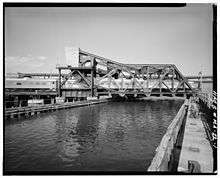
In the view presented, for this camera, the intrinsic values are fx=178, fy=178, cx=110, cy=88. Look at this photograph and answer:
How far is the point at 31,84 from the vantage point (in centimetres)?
4391

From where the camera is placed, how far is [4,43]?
22.2 feet

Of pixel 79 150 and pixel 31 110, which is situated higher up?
pixel 31 110

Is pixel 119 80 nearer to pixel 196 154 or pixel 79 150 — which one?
pixel 79 150

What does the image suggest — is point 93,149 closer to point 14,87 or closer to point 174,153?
point 174,153

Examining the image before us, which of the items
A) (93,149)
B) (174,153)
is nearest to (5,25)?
(93,149)

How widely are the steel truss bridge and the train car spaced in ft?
19.6

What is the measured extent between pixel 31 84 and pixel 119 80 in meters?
21.7

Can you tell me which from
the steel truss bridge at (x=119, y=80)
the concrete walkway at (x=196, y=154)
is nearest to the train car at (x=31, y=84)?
the steel truss bridge at (x=119, y=80)

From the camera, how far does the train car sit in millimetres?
41938

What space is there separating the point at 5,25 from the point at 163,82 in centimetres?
3685

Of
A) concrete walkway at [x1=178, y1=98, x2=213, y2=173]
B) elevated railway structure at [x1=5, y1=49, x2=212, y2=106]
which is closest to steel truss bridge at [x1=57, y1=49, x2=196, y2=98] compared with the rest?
elevated railway structure at [x1=5, y1=49, x2=212, y2=106]

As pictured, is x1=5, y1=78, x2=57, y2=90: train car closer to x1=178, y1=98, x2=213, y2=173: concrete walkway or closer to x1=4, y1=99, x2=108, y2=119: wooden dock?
x1=4, y1=99, x2=108, y2=119: wooden dock

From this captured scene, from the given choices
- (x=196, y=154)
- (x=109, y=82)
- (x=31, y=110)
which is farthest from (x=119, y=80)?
(x=196, y=154)

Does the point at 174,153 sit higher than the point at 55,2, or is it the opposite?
the point at 55,2
